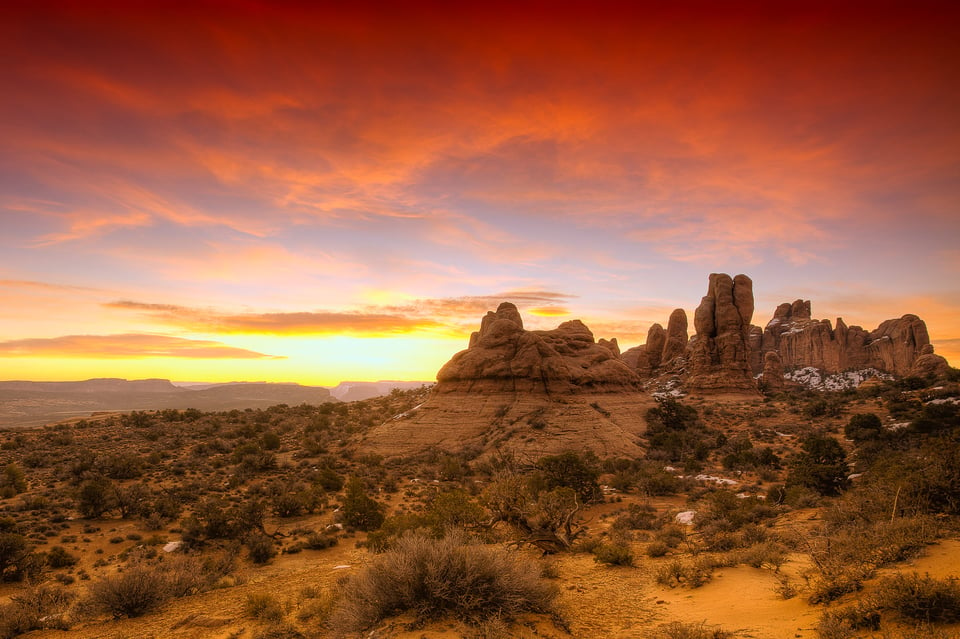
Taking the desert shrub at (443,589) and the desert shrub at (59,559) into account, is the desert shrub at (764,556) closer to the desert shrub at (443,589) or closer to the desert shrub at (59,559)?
the desert shrub at (443,589)

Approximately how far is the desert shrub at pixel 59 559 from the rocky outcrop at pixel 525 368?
2851cm

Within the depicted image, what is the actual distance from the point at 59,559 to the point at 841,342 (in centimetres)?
11541

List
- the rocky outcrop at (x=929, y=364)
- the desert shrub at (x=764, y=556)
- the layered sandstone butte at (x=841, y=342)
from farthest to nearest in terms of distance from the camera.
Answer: the layered sandstone butte at (x=841, y=342) → the rocky outcrop at (x=929, y=364) → the desert shrub at (x=764, y=556)

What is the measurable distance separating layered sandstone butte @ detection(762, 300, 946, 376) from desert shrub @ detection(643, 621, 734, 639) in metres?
94.7

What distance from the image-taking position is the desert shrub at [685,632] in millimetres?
6617

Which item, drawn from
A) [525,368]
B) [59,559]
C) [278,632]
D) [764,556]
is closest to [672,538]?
[764,556]

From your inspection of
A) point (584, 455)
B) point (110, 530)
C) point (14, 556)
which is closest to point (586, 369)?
point (584, 455)

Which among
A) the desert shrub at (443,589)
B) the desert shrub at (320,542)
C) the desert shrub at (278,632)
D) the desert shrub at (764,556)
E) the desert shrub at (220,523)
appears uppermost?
the desert shrub at (443,589)

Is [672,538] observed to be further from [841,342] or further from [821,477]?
[841,342]

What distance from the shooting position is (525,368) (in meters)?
40.8

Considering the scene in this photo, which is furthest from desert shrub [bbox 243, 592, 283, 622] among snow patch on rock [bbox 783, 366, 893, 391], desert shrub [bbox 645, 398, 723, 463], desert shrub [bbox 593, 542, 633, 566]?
snow patch on rock [bbox 783, 366, 893, 391]

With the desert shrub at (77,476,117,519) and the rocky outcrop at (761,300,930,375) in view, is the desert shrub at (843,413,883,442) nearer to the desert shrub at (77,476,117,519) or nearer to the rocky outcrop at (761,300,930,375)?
the desert shrub at (77,476,117,519)

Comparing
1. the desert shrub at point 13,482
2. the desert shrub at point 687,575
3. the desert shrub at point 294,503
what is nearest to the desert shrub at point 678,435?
the desert shrub at point 687,575

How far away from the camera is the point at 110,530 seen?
1850cm
